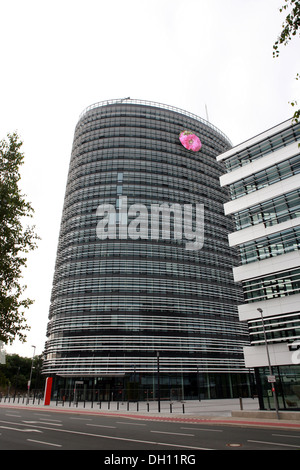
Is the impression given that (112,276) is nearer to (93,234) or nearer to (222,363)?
(93,234)

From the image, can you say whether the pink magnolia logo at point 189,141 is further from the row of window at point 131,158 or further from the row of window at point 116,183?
the row of window at point 116,183

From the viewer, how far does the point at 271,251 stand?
102 feet

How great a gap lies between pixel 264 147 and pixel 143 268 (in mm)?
41374

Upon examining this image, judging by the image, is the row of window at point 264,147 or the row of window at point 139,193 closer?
the row of window at point 264,147

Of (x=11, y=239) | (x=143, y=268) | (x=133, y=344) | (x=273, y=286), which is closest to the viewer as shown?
(x=11, y=239)

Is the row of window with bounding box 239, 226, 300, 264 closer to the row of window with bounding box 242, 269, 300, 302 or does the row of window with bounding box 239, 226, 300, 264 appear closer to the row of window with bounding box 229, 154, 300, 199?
the row of window with bounding box 242, 269, 300, 302

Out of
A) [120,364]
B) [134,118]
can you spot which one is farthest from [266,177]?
[134,118]

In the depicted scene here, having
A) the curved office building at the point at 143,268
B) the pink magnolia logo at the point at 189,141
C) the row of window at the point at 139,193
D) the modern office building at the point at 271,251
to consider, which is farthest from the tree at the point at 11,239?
the pink magnolia logo at the point at 189,141

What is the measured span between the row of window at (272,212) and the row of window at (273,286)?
5.64 m

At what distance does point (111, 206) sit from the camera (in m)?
74.4

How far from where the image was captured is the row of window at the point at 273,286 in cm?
2856

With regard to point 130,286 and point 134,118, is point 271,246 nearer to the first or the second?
point 130,286
